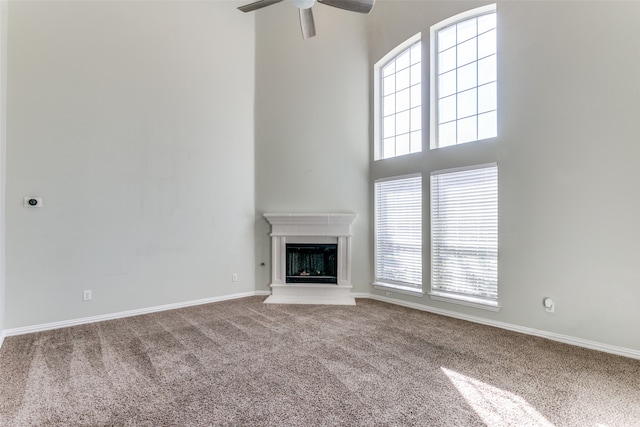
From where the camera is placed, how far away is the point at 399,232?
4648 millimetres

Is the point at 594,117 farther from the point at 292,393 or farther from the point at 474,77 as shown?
the point at 292,393

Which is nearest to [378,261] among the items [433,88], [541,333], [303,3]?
[541,333]

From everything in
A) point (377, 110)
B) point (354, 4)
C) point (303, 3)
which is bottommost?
point (377, 110)

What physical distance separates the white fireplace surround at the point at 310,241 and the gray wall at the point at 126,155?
52cm

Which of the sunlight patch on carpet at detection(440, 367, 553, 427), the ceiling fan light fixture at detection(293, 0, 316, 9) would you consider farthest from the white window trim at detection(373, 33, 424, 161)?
the sunlight patch on carpet at detection(440, 367, 553, 427)

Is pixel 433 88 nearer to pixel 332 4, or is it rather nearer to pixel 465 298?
pixel 332 4

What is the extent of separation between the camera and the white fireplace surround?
4875mm

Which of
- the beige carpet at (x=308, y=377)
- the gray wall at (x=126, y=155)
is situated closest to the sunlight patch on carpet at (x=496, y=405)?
the beige carpet at (x=308, y=377)

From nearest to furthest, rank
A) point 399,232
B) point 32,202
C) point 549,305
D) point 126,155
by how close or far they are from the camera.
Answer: point 549,305 → point 32,202 → point 126,155 → point 399,232

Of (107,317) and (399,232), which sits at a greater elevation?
(399,232)

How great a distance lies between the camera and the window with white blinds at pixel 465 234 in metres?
3.66

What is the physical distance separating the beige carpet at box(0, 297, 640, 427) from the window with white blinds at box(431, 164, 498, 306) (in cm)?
52

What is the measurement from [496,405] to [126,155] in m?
4.80

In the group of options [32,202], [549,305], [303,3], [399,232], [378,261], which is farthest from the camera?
[378,261]
